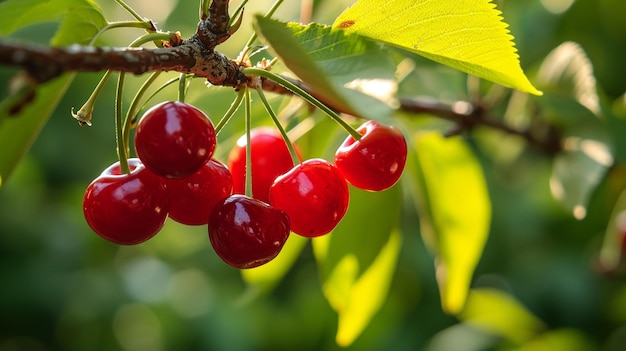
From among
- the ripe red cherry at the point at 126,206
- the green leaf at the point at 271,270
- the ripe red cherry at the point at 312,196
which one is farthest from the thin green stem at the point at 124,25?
the green leaf at the point at 271,270

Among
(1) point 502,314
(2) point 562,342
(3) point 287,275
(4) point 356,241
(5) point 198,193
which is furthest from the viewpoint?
(3) point 287,275

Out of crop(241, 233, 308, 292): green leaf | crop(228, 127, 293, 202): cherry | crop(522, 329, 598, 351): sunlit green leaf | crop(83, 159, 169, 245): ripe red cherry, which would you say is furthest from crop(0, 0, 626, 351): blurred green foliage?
crop(83, 159, 169, 245): ripe red cherry

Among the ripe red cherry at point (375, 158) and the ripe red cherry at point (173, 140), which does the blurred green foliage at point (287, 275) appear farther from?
the ripe red cherry at point (173, 140)

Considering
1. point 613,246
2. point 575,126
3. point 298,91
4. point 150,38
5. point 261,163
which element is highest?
point 150,38

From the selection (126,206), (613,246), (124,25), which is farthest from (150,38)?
(613,246)

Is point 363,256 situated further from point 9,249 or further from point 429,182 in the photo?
point 9,249

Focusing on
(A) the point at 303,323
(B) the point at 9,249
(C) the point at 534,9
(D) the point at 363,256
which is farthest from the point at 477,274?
(B) the point at 9,249

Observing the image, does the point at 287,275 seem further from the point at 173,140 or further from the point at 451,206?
the point at 173,140
